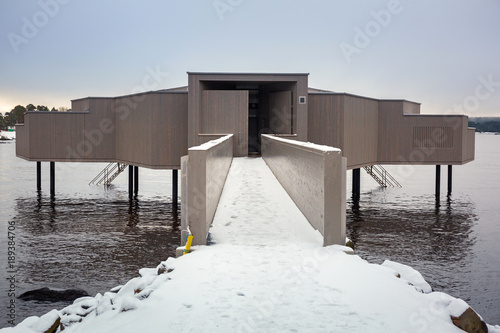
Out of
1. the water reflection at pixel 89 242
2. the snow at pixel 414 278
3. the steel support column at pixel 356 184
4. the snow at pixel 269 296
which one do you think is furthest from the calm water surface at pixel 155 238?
the snow at pixel 269 296

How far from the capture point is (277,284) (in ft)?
21.7

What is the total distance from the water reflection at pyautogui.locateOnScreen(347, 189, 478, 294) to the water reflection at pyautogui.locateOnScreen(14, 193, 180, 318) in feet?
31.1

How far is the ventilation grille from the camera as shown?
3195 centimetres

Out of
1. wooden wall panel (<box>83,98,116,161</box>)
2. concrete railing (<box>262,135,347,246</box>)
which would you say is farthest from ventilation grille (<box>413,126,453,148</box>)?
concrete railing (<box>262,135,347,246</box>)

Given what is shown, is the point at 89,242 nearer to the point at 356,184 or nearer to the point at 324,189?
the point at 324,189

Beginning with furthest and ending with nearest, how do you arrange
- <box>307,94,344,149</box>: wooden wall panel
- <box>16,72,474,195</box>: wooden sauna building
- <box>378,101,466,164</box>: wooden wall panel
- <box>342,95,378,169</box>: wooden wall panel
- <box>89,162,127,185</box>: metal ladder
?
1. <box>89,162,127,185</box>: metal ladder
2. <box>378,101,466,164</box>: wooden wall panel
3. <box>342,95,378,169</box>: wooden wall panel
4. <box>307,94,344,149</box>: wooden wall panel
5. <box>16,72,474,195</box>: wooden sauna building

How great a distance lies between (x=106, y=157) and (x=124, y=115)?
3452 millimetres

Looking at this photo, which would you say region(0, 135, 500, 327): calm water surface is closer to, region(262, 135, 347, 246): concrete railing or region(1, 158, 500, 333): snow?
region(262, 135, 347, 246): concrete railing

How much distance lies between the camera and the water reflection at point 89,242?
17.8 meters

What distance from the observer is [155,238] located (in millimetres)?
24438

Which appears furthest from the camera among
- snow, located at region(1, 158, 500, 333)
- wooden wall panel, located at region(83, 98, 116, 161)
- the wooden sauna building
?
wooden wall panel, located at region(83, 98, 116, 161)

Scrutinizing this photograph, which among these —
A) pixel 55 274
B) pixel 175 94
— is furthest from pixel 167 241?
pixel 175 94

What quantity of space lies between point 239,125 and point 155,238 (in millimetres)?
7346

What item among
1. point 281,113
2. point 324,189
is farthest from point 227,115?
point 324,189
